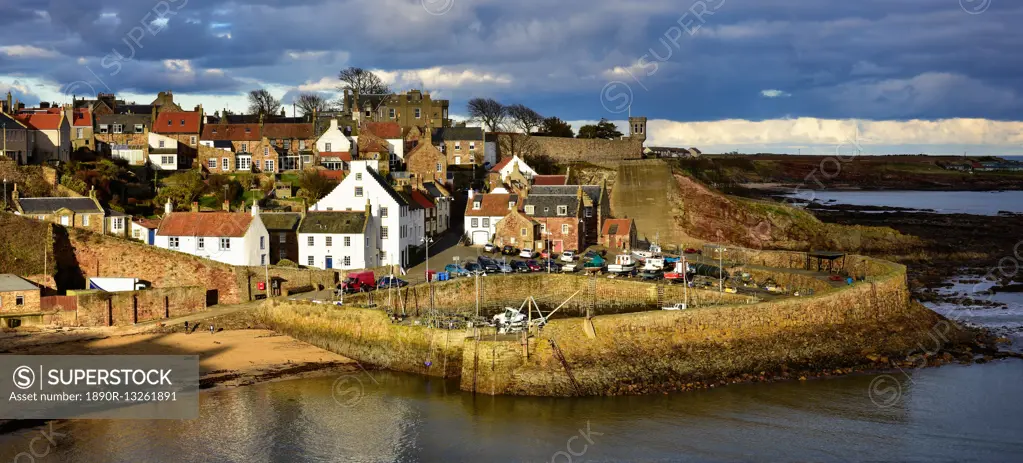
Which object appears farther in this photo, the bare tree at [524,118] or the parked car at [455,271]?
the bare tree at [524,118]

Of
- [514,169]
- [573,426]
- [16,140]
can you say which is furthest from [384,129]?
[573,426]

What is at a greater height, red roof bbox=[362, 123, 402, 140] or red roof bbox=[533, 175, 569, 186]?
red roof bbox=[362, 123, 402, 140]

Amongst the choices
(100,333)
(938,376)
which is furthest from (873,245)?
(100,333)

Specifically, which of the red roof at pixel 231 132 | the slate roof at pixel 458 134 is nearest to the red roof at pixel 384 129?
the slate roof at pixel 458 134

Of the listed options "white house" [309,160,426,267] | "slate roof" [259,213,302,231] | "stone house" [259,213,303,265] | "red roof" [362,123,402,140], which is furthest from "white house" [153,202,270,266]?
"red roof" [362,123,402,140]

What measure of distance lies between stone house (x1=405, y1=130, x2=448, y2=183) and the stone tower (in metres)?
24.4

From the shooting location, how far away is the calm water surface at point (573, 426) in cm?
2730

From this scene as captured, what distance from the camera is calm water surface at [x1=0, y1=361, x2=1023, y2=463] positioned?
2730cm

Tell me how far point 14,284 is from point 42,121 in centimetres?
2389

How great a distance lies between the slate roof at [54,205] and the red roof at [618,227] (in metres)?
28.3

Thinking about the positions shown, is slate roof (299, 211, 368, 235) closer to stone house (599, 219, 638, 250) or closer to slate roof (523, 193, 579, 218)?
slate roof (523, 193, 579, 218)

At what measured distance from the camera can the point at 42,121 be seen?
202 feet

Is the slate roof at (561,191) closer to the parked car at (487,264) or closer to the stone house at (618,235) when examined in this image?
the stone house at (618,235)

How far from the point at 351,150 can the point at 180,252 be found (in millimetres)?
23872
